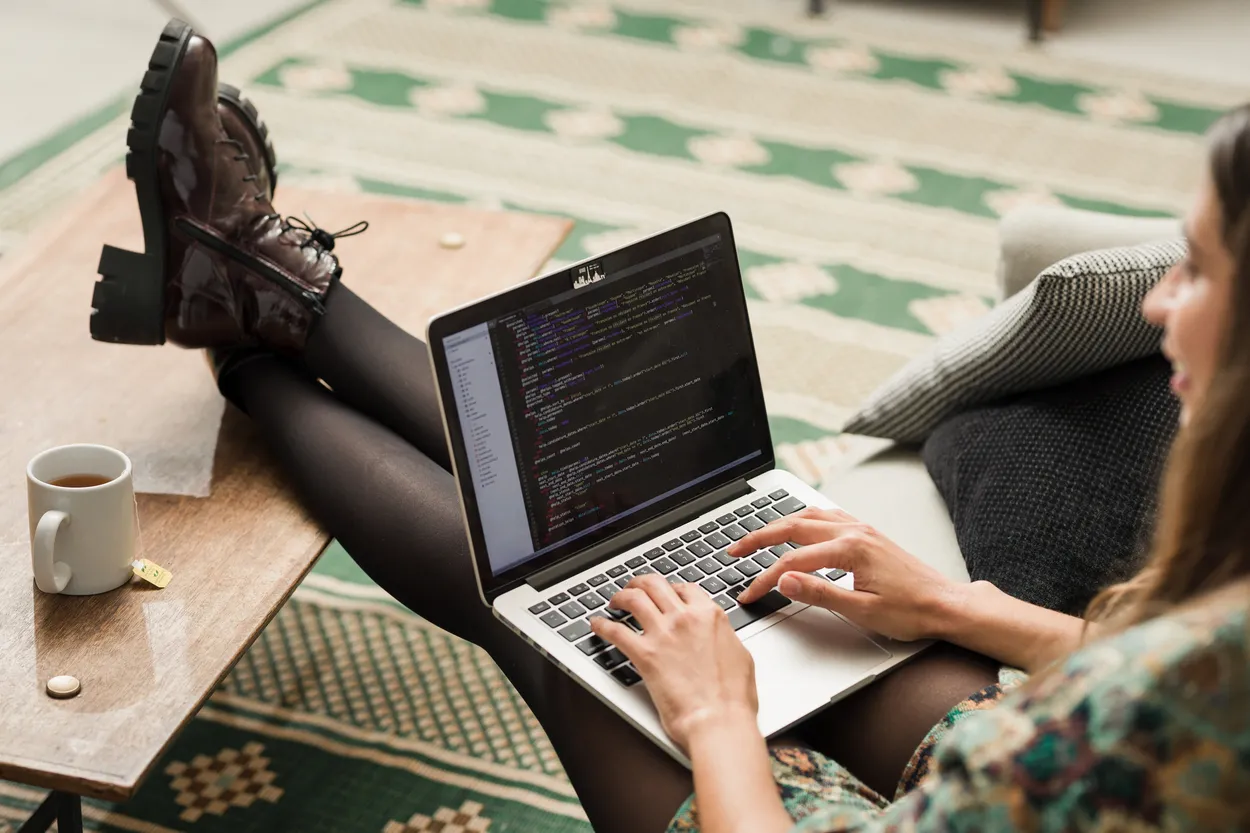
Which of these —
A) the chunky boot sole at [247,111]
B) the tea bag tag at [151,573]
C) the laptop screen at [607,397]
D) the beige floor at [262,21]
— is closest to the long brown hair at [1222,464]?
the laptop screen at [607,397]

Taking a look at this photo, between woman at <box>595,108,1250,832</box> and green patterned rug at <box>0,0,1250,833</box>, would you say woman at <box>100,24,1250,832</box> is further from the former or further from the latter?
green patterned rug at <box>0,0,1250,833</box>

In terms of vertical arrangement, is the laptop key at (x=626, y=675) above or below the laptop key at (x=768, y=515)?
below

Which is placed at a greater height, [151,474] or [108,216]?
[108,216]

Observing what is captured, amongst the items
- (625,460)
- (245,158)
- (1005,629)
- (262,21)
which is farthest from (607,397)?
(262,21)

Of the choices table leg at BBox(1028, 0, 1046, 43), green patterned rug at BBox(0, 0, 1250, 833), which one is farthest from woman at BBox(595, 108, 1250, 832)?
table leg at BBox(1028, 0, 1046, 43)

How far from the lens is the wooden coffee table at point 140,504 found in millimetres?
1007

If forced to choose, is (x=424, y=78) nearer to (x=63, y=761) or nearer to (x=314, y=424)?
(x=314, y=424)

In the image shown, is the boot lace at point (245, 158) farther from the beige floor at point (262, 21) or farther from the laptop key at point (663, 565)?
the beige floor at point (262, 21)

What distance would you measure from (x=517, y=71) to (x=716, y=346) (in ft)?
7.34

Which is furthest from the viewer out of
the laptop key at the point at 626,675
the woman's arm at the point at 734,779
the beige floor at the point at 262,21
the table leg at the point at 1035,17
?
the table leg at the point at 1035,17

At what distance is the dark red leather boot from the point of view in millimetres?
1342

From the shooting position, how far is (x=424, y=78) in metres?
3.18

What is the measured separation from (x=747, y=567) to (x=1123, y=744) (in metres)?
0.53

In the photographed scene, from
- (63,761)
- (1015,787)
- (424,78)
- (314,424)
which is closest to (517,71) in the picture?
(424,78)
